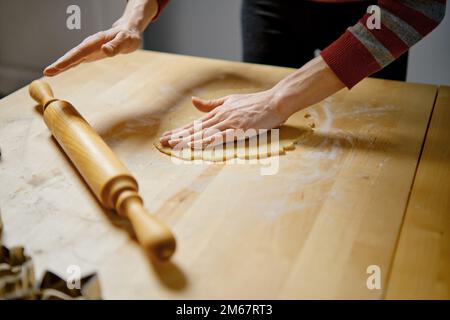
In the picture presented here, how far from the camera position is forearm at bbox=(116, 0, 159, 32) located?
128cm

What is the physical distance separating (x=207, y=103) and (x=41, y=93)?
37 centimetres

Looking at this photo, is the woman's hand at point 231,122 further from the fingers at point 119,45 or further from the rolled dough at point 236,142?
the fingers at point 119,45

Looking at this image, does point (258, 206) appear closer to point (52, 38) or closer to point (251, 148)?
point (251, 148)

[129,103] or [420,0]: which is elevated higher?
[420,0]

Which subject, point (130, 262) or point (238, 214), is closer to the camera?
point (130, 262)

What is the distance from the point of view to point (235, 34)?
7.57 ft

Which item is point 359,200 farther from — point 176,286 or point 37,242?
point 37,242

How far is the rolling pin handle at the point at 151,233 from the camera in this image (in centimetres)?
70

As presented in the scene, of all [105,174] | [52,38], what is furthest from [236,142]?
[52,38]

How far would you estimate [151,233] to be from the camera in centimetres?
71

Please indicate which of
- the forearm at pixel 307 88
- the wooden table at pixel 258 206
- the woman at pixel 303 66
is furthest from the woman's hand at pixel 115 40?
the forearm at pixel 307 88

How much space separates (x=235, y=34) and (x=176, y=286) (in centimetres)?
177

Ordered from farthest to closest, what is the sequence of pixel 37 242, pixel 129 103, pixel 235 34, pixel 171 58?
pixel 235 34, pixel 171 58, pixel 129 103, pixel 37 242

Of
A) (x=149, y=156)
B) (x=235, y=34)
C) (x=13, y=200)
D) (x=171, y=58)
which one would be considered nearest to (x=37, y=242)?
(x=13, y=200)
